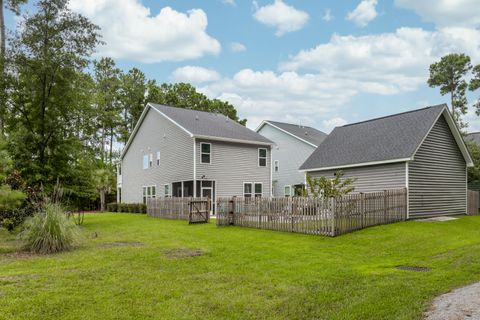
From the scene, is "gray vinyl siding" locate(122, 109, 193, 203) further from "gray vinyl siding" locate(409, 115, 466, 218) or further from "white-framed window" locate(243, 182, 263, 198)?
"gray vinyl siding" locate(409, 115, 466, 218)

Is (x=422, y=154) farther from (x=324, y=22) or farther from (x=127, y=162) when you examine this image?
(x=127, y=162)

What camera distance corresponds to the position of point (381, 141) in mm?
18141

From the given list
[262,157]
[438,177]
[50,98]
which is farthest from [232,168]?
[438,177]

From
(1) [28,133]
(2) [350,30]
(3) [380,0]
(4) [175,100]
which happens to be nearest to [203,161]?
(1) [28,133]

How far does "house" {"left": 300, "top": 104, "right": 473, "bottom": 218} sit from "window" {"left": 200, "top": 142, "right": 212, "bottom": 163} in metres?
6.61

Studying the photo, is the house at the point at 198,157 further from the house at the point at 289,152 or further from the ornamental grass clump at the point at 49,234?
the ornamental grass clump at the point at 49,234

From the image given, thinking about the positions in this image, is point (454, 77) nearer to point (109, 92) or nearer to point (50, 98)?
point (50, 98)

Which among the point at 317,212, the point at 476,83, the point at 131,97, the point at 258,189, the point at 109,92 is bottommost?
Answer: the point at 317,212

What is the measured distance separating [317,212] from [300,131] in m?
22.0

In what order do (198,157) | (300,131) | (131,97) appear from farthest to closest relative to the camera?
1. (131,97)
2. (300,131)
3. (198,157)

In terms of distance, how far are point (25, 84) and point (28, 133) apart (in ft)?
7.53

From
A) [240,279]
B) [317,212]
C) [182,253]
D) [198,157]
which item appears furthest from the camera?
[198,157]

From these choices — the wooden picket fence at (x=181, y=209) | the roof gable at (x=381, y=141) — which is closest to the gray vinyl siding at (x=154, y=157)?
the wooden picket fence at (x=181, y=209)

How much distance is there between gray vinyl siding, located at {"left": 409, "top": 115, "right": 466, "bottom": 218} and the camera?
1653 cm
